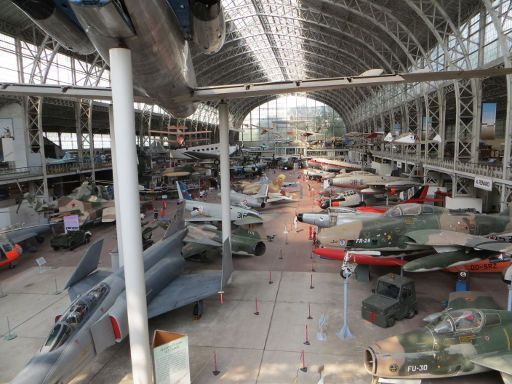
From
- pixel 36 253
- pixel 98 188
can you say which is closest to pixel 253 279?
pixel 36 253

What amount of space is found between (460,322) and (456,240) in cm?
479

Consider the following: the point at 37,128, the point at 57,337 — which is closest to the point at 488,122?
the point at 57,337

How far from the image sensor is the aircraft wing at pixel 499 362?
7480 millimetres

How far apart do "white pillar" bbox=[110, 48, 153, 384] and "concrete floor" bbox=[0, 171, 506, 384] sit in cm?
194

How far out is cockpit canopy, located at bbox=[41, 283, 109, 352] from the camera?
313 inches

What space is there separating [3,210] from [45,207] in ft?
8.05

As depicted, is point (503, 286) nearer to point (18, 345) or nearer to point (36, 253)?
point (18, 345)

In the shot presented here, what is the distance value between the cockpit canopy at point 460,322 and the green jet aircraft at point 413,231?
4.40 m

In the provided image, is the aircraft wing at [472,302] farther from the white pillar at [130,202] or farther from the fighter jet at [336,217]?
the white pillar at [130,202]

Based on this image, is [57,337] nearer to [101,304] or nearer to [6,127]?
[101,304]

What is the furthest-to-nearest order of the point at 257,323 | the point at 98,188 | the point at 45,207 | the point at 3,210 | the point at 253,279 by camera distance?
1. the point at 98,188
2. the point at 45,207
3. the point at 3,210
4. the point at 253,279
5. the point at 257,323

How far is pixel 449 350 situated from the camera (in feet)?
26.1

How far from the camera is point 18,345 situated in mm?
10445

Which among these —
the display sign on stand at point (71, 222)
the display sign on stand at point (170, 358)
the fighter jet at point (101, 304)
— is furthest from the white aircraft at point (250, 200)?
the display sign on stand at point (170, 358)
